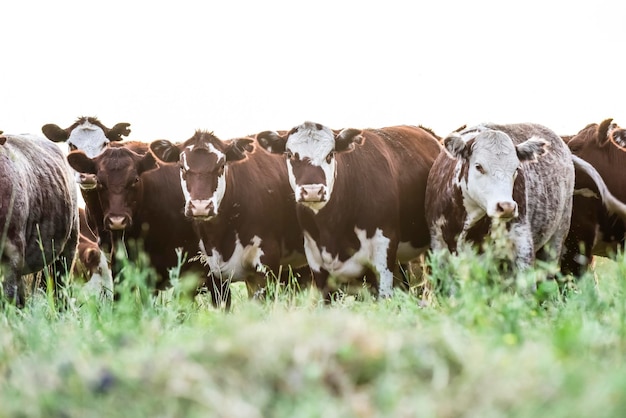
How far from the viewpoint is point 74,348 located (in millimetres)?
4051

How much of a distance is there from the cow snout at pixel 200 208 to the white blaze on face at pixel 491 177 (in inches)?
91.8

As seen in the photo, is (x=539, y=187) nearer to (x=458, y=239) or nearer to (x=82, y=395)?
(x=458, y=239)

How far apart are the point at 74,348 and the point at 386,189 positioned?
208 inches

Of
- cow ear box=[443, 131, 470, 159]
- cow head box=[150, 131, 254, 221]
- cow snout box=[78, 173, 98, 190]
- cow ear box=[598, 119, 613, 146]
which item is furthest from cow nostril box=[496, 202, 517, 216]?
cow snout box=[78, 173, 98, 190]

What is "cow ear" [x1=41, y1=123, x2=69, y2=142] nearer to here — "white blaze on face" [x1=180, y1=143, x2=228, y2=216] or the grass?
"white blaze on face" [x1=180, y1=143, x2=228, y2=216]

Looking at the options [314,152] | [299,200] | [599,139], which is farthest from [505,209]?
[599,139]

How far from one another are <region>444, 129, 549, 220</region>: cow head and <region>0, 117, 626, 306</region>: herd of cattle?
0.04 feet

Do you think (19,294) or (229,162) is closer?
(19,294)

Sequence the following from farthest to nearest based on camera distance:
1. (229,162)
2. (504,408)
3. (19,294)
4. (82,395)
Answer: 1. (229,162)
2. (19,294)
3. (82,395)
4. (504,408)

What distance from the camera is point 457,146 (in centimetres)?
814

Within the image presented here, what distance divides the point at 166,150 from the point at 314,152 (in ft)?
5.46

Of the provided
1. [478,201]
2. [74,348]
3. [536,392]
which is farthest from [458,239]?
[536,392]

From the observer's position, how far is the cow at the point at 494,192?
791cm

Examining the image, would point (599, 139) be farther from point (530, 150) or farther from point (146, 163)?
point (146, 163)
